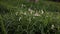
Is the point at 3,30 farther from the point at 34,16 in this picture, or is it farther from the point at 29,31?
the point at 34,16

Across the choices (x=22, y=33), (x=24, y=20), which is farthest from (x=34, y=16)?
(x=22, y=33)

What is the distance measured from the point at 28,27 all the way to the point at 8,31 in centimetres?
60

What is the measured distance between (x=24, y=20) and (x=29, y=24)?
246mm

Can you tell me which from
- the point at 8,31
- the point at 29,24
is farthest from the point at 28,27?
the point at 8,31

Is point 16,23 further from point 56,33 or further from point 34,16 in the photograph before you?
point 56,33

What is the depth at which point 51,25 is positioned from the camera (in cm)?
607

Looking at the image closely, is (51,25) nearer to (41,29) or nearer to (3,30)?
(41,29)

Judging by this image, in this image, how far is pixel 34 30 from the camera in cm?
588

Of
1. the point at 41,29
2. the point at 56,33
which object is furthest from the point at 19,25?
the point at 56,33

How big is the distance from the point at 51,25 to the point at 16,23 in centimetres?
103

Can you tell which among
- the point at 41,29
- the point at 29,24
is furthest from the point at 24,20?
the point at 41,29

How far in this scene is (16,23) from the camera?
19.8 ft

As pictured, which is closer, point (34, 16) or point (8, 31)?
point (8, 31)

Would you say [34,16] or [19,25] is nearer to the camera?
[19,25]
